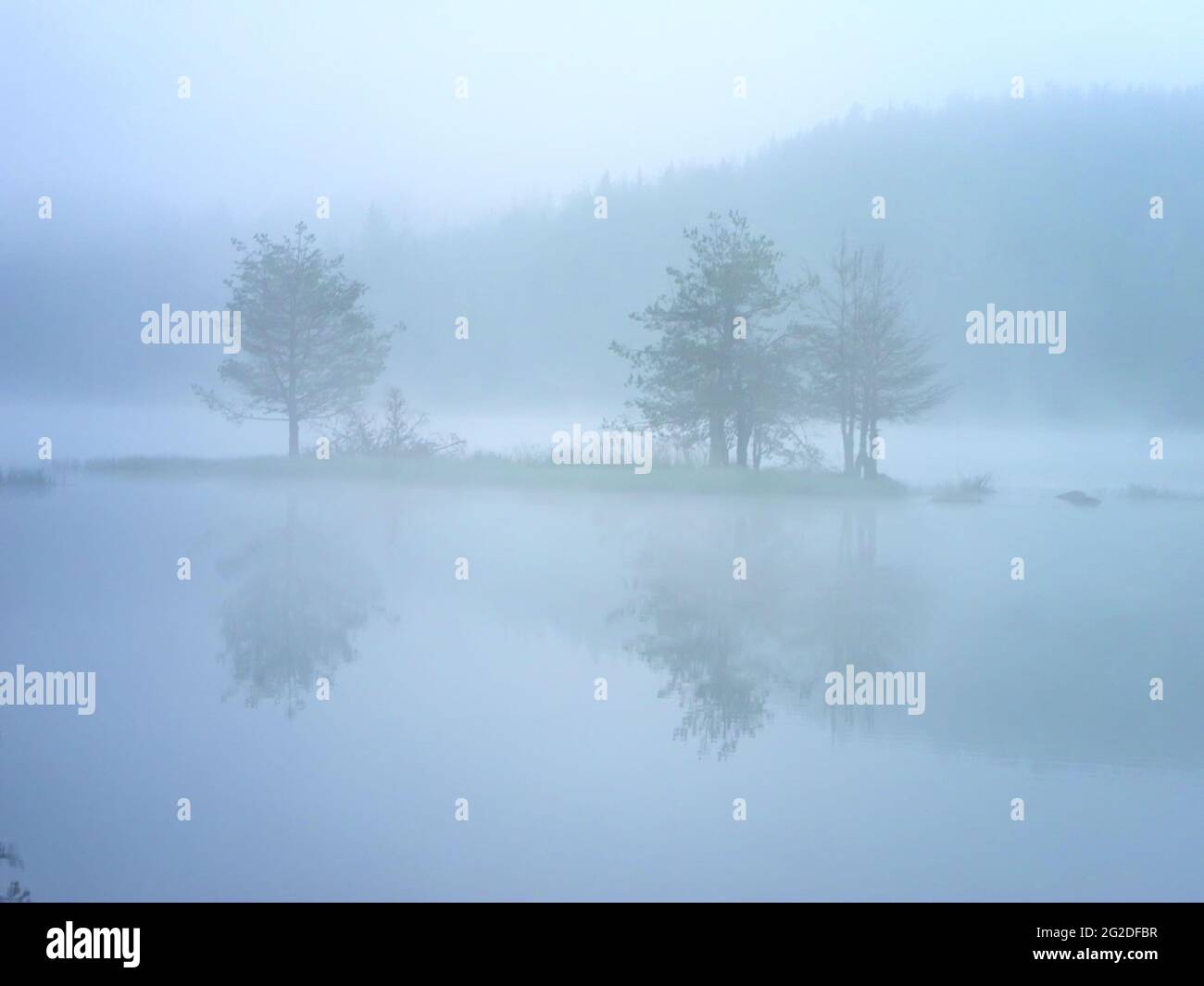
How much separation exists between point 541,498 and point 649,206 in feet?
4.74

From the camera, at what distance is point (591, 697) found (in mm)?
4484

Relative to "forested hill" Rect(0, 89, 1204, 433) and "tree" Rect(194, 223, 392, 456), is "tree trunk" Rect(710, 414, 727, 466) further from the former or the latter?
"tree" Rect(194, 223, 392, 456)

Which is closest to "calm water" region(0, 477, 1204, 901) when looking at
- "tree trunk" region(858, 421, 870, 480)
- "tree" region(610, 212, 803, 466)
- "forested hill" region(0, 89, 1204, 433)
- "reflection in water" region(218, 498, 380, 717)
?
"reflection in water" region(218, 498, 380, 717)

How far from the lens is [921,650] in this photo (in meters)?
4.54

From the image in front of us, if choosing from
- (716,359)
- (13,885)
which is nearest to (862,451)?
(716,359)

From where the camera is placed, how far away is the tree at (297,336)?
4934mm

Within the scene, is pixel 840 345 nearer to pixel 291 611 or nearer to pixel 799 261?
pixel 799 261

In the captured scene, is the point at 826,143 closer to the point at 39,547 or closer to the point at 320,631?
the point at 320,631

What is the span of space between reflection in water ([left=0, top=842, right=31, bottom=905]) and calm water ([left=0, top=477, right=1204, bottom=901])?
2.1 inches

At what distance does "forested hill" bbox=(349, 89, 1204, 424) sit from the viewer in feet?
15.6

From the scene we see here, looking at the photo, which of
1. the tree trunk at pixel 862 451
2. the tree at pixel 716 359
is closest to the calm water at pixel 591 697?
the tree trunk at pixel 862 451

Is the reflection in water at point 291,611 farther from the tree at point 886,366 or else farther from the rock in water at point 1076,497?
the rock in water at point 1076,497
